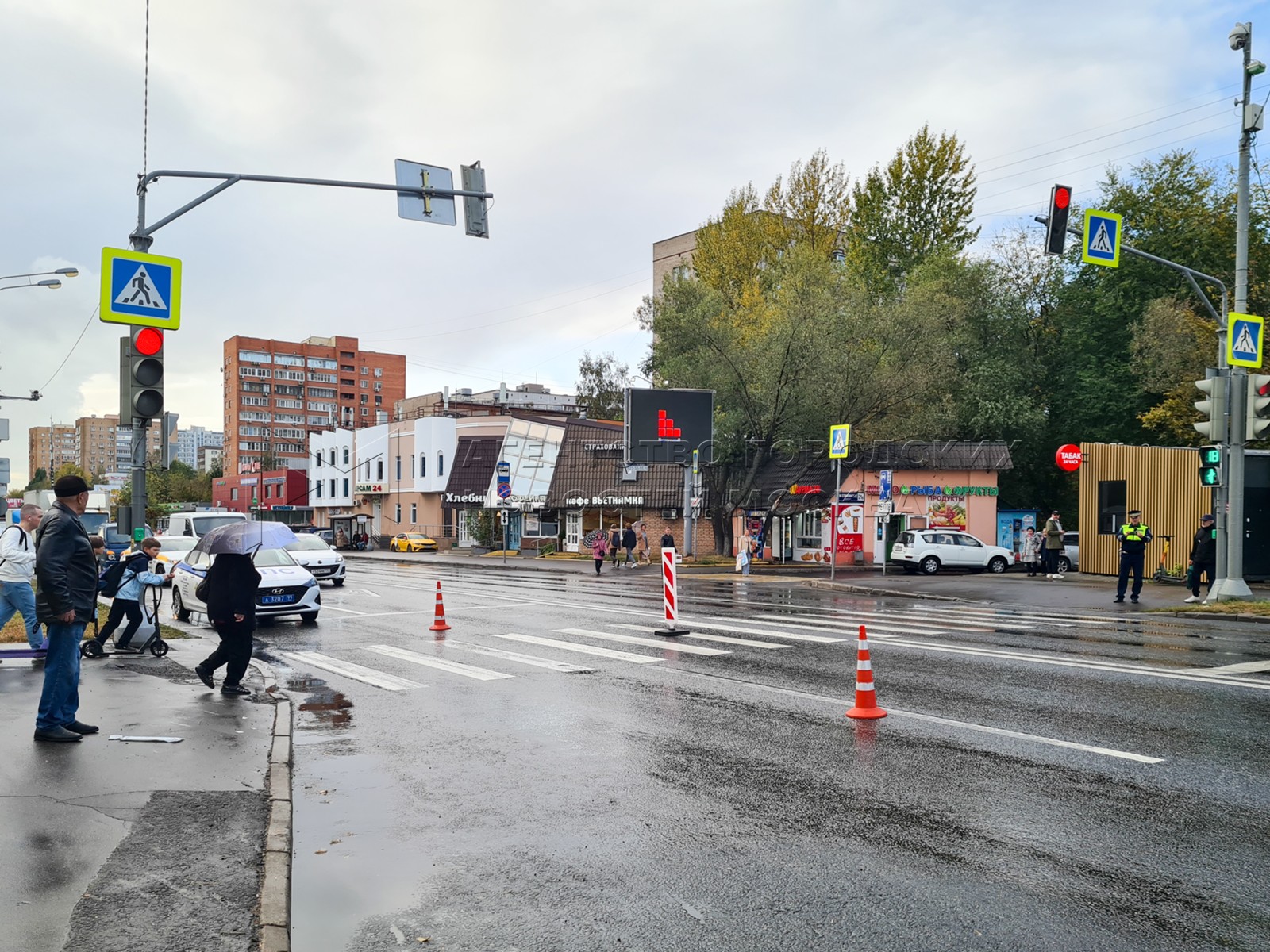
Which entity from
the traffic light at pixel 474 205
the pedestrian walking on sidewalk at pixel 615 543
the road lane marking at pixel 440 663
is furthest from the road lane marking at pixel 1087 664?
the pedestrian walking on sidewalk at pixel 615 543

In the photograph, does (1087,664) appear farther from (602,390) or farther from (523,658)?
(602,390)

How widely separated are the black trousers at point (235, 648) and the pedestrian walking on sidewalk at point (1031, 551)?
2596cm

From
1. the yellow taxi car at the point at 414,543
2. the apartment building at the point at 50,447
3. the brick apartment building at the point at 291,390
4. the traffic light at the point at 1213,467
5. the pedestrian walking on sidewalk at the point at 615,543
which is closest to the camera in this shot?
the traffic light at the point at 1213,467

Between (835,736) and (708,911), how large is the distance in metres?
3.79

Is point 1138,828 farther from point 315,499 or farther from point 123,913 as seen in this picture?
point 315,499

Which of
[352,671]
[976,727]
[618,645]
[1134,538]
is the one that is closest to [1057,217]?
[1134,538]

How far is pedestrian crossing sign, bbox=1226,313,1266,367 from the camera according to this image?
19.3 metres

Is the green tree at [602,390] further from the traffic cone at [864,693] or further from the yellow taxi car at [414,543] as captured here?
the traffic cone at [864,693]

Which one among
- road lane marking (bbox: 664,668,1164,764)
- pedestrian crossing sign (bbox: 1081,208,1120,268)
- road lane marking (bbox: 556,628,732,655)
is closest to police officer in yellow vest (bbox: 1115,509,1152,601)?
pedestrian crossing sign (bbox: 1081,208,1120,268)

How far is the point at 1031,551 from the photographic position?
33969mm

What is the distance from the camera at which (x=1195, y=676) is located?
10.8m

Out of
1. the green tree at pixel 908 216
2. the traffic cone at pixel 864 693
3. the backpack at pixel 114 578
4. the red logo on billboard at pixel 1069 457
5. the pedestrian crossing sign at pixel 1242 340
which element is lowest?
the traffic cone at pixel 864 693

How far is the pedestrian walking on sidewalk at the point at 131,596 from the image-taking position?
42.3ft

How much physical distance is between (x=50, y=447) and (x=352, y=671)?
20059 centimetres
